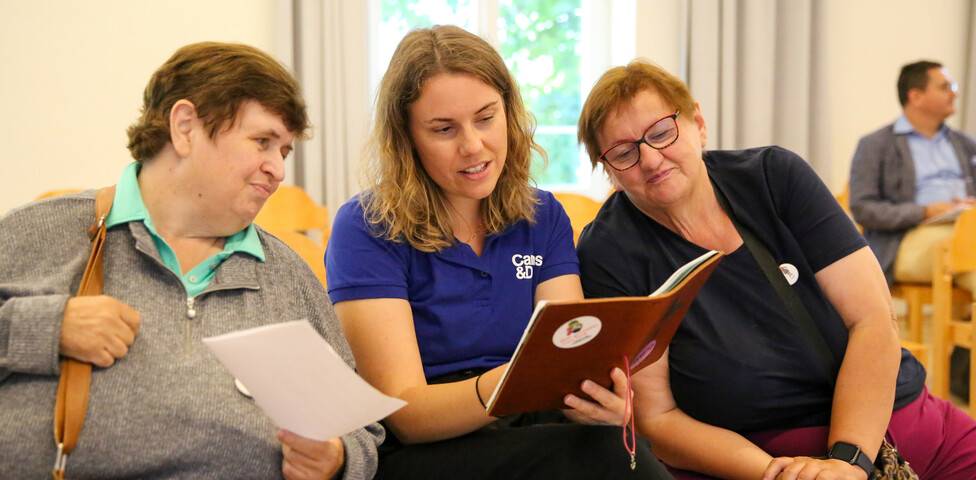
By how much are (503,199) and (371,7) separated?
3.65 meters

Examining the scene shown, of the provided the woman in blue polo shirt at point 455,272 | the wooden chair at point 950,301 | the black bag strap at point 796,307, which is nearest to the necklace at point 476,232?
the woman in blue polo shirt at point 455,272

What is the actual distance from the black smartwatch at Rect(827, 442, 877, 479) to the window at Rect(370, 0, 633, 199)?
3734 mm

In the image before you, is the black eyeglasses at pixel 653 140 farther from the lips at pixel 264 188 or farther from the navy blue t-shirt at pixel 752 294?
the lips at pixel 264 188

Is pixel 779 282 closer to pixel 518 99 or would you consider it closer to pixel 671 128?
pixel 671 128

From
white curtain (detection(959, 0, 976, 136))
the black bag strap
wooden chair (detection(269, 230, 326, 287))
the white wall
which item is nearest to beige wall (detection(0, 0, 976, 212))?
the white wall

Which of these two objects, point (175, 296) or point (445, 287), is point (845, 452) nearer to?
point (445, 287)

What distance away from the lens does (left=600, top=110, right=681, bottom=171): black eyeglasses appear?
170 centimetres

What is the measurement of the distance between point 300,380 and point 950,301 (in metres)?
3.01

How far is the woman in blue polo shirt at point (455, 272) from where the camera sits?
4.51 ft

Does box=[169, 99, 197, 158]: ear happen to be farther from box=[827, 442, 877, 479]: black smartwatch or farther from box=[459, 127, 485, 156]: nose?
box=[827, 442, 877, 479]: black smartwatch

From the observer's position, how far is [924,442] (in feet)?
5.54

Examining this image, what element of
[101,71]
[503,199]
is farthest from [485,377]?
[101,71]

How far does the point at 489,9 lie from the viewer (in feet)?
16.9

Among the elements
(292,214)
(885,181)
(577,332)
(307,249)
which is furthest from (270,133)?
(885,181)
